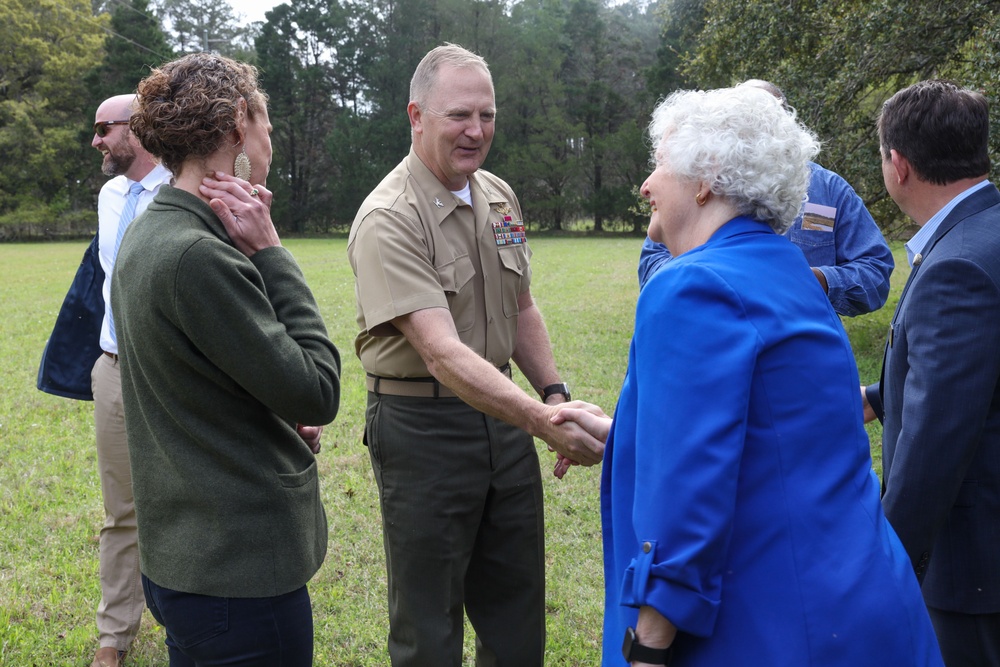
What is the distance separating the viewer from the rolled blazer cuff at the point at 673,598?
1686mm

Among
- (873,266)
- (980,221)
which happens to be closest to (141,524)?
(980,221)

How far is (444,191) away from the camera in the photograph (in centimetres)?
319

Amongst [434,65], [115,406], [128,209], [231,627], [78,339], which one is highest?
[434,65]

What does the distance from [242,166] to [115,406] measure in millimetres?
1974

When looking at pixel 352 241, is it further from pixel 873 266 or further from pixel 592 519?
pixel 592 519

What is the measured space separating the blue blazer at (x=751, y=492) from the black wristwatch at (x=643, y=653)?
5cm

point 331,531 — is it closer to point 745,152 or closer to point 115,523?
point 115,523

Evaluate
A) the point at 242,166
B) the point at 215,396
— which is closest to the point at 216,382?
the point at 215,396

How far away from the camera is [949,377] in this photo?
229cm

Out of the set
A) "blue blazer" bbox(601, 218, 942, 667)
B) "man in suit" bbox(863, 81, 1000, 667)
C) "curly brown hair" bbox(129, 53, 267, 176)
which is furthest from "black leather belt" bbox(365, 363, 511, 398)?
"man in suit" bbox(863, 81, 1000, 667)

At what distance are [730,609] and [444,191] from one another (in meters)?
1.96

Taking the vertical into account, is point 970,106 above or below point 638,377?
above

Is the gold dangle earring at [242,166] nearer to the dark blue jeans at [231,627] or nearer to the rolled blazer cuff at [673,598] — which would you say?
the dark blue jeans at [231,627]

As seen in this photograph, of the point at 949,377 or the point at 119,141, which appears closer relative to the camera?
the point at 949,377
